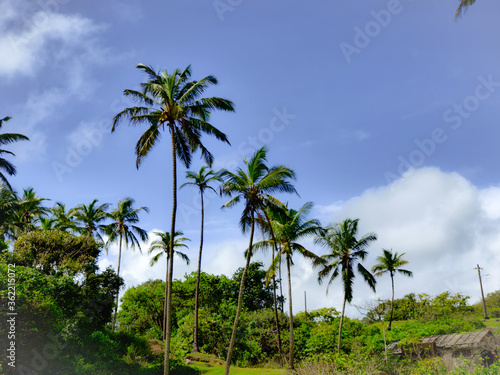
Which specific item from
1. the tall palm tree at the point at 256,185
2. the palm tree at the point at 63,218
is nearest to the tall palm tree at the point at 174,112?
the tall palm tree at the point at 256,185

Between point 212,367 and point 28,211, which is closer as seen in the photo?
point 212,367

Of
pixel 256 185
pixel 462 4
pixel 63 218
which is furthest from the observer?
pixel 63 218

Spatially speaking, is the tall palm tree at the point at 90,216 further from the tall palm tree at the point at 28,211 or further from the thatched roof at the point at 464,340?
the thatched roof at the point at 464,340

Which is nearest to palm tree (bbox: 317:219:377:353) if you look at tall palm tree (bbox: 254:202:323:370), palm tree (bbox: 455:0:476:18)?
tall palm tree (bbox: 254:202:323:370)

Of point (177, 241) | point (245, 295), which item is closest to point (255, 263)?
point (245, 295)

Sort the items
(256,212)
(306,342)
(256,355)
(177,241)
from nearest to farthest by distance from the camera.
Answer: (256,212) < (256,355) < (306,342) < (177,241)

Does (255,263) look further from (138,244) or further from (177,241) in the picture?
(138,244)

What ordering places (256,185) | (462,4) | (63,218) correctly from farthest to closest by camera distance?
1. (63,218)
2. (256,185)
3. (462,4)

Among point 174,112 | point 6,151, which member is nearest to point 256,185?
point 174,112

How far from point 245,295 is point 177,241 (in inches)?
350

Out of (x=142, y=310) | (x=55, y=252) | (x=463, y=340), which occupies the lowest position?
(x=463, y=340)

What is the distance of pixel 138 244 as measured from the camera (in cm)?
3591
